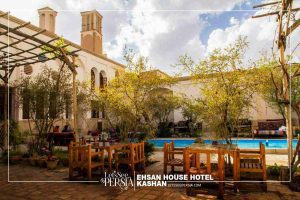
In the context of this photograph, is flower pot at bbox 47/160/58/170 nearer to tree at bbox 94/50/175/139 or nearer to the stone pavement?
the stone pavement

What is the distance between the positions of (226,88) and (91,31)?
698 inches

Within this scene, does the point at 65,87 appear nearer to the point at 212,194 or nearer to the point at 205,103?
the point at 205,103

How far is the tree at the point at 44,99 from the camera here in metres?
7.75

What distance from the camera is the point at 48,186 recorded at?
496 centimetres

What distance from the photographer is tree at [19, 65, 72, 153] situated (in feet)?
25.4

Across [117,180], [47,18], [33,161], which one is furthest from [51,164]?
[47,18]

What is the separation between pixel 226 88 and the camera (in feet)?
20.5

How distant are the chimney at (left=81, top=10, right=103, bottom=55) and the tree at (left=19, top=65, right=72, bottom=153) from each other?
1367cm

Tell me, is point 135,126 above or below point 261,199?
above

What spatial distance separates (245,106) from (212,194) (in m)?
3.19

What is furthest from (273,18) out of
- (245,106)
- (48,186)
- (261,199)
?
(48,186)

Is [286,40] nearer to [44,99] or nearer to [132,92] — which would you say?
[132,92]

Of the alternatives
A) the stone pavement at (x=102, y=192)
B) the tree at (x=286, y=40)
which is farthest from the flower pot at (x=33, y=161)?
the tree at (x=286, y=40)

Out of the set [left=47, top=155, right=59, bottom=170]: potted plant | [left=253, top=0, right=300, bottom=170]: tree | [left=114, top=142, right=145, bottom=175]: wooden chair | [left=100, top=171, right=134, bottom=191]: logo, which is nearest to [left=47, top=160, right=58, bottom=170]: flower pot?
[left=47, top=155, right=59, bottom=170]: potted plant
